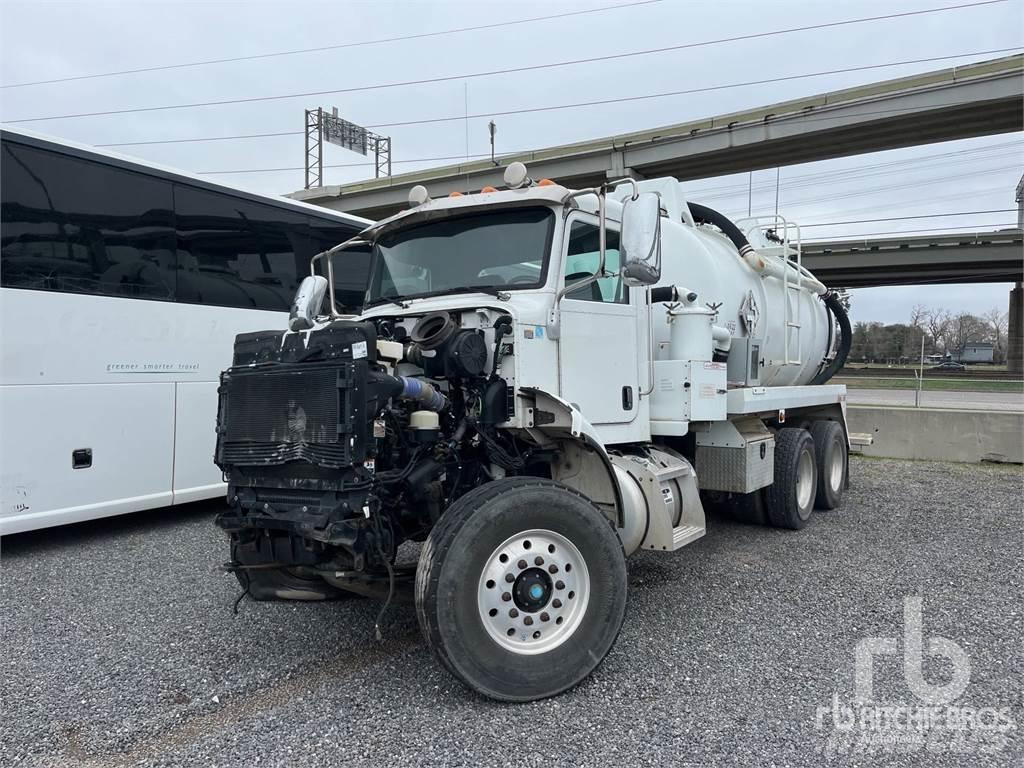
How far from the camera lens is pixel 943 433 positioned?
12.1m

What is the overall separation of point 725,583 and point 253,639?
3425 millimetres

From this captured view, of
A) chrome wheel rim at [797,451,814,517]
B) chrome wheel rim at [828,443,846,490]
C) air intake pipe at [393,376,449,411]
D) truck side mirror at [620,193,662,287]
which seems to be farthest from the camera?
chrome wheel rim at [828,443,846,490]

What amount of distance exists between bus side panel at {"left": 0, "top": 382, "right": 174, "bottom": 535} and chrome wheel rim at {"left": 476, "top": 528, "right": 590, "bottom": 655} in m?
4.80

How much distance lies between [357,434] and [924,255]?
49.1 meters

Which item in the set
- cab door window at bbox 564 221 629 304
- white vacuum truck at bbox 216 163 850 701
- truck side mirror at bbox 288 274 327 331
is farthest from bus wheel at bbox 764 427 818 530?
truck side mirror at bbox 288 274 327 331

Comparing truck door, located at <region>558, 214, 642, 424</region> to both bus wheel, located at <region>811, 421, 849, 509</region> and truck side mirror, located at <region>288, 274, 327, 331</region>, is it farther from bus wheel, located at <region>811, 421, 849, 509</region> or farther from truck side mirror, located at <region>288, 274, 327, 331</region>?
bus wheel, located at <region>811, 421, 849, 509</region>

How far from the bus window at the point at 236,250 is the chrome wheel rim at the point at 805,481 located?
242 inches

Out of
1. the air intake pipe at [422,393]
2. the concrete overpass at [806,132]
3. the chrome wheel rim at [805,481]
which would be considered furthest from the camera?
the concrete overpass at [806,132]

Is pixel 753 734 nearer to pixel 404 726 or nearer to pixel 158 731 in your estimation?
pixel 404 726

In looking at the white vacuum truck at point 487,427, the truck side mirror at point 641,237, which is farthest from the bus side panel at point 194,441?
the truck side mirror at point 641,237

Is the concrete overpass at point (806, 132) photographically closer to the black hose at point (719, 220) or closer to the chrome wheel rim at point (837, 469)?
the chrome wheel rim at point (837, 469)

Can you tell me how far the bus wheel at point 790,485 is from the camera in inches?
277

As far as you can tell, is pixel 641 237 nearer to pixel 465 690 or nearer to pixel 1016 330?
pixel 465 690

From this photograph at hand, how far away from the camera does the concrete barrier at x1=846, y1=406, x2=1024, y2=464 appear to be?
11508 mm
